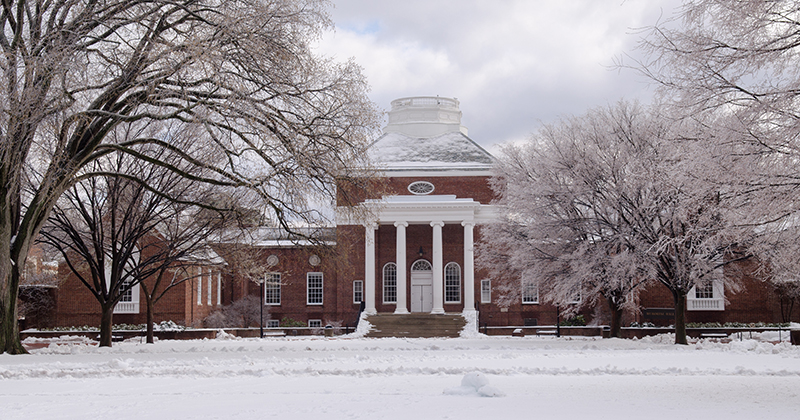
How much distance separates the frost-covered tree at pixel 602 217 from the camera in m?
23.5

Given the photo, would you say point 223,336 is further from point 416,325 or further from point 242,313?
point 242,313

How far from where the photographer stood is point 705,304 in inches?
1686

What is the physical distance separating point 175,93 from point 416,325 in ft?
87.2

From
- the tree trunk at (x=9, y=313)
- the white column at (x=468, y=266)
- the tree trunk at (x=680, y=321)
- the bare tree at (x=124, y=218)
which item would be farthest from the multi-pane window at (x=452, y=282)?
the tree trunk at (x=9, y=313)

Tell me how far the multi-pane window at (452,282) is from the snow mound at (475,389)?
1476 inches

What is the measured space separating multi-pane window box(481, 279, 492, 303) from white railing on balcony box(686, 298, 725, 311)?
11452 millimetres

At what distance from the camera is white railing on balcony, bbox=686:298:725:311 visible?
1673 inches

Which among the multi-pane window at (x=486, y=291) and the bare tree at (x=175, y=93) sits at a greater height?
the bare tree at (x=175, y=93)

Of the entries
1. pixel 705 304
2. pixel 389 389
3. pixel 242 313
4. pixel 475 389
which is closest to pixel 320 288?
pixel 242 313

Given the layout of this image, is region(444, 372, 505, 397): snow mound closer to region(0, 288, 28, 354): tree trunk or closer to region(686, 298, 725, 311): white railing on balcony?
region(0, 288, 28, 354): tree trunk

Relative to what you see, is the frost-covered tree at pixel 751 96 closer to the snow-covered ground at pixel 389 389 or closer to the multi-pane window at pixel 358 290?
the snow-covered ground at pixel 389 389

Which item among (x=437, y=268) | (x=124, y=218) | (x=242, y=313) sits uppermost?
(x=124, y=218)

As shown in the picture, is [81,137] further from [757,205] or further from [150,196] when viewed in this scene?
[757,205]

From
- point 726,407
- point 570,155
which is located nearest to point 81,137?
point 726,407
